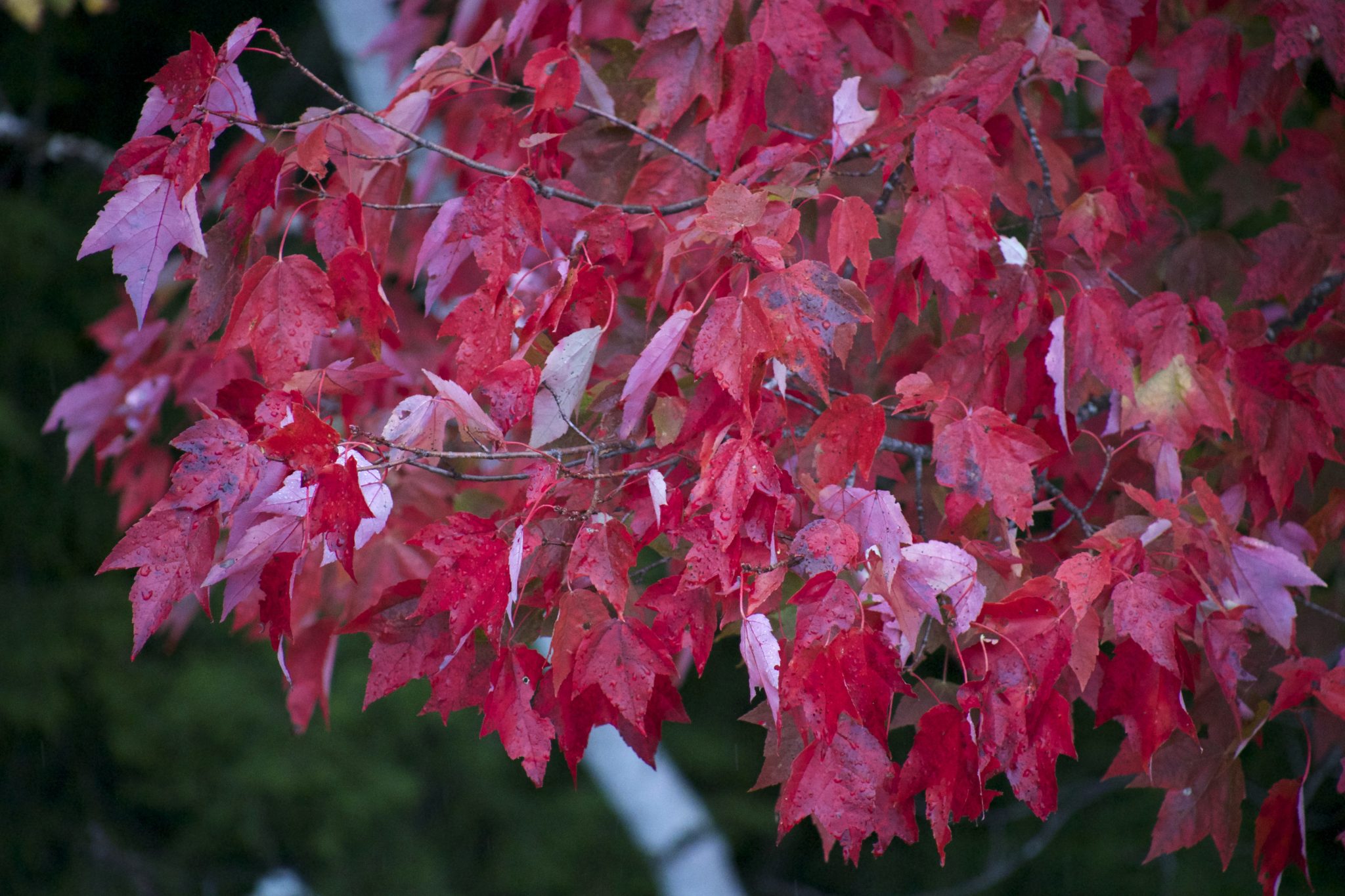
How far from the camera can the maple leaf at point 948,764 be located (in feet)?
3.06

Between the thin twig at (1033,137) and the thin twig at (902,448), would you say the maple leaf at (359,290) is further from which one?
the thin twig at (1033,137)

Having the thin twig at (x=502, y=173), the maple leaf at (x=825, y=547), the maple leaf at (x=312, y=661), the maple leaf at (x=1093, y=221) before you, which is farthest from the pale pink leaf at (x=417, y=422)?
the maple leaf at (x=1093, y=221)

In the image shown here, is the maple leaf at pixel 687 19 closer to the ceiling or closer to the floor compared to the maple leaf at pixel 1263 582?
closer to the ceiling

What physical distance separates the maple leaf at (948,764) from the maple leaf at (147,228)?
78 cm

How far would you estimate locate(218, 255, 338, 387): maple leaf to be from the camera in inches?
38.3

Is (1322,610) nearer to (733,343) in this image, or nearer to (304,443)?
(733,343)

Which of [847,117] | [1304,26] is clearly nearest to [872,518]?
[847,117]

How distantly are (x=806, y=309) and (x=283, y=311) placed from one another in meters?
0.49

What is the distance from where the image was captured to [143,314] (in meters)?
0.89

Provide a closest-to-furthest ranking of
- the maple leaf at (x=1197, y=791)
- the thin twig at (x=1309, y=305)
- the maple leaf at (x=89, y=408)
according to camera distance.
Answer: the maple leaf at (x=1197, y=791)
the thin twig at (x=1309, y=305)
the maple leaf at (x=89, y=408)

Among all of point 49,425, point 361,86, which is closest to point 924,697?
point 49,425

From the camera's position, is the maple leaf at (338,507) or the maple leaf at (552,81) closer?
the maple leaf at (338,507)

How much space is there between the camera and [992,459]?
97 centimetres

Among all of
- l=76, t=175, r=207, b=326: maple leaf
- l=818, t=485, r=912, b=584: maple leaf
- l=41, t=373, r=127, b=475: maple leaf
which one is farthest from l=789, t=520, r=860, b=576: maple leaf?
l=41, t=373, r=127, b=475: maple leaf
